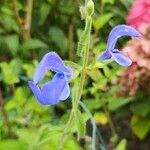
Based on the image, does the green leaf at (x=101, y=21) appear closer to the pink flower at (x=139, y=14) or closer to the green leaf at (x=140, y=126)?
the pink flower at (x=139, y=14)

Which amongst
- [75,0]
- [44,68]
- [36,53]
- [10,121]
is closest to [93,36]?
[75,0]

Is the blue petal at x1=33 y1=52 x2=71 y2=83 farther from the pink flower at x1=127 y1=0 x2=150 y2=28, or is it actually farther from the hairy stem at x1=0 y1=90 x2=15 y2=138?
the pink flower at x1=127 y1=0 x2=150 y2=28

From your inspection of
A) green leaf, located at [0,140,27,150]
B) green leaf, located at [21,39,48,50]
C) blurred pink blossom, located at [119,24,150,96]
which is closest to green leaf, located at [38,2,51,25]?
green leaf, located at [21,39,48,50]

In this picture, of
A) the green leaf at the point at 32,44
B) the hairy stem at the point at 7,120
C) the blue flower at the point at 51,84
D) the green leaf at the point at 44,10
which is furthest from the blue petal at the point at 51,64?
the green leaf at the point at 44,10

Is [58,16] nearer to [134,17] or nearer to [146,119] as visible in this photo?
[134,17]

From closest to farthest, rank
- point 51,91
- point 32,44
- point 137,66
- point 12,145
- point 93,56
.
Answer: point 51,91 → point 12,145 → point 93,56 → point 137,66 → point 32,44

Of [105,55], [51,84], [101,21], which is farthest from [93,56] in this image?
[51,84]

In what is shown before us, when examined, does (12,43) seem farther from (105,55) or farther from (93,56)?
(105,55)
